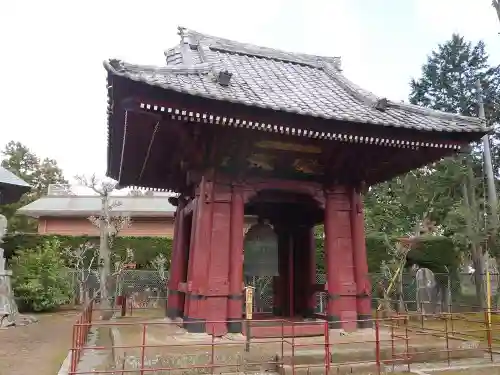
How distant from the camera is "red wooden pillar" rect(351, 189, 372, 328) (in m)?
10.0

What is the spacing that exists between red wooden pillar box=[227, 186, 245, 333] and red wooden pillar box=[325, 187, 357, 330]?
2.01 metres

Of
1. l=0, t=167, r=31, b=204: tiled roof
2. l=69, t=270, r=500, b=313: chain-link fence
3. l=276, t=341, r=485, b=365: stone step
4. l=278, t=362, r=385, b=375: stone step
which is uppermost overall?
l=0, t=167, r=31, b=204: tiled roof

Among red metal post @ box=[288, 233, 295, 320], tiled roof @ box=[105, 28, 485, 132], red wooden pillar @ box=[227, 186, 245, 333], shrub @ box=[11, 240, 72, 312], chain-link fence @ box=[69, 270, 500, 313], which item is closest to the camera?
tiled roof @ box=[105, 28, 485, 132]

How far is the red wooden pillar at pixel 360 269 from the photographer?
10.0 m

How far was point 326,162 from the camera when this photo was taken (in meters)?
10.4

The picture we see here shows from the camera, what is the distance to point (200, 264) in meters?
8.95

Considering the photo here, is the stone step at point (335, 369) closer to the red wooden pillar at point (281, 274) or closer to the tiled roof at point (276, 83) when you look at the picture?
the tiled roof at point (276, 83)

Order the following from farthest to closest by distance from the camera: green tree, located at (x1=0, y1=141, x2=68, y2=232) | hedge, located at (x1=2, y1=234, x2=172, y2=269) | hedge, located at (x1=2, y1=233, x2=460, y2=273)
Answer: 1. green tree, located at (x1=0, y1=141, x2=68, y2=232)
2. hedge, located at (x1=2, y1=234, x2=172, y2=269)
3. hedge, located at (x1=2, y1=233, x2=460, y2=273)

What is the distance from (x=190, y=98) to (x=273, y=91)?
2623 mm

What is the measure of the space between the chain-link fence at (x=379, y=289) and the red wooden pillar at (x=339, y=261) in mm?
8822

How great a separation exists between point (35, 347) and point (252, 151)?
283 inches

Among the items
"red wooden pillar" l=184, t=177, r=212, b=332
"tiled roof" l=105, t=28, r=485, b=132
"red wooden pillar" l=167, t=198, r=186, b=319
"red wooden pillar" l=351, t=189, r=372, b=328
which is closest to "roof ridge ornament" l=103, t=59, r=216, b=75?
"tiled roof" l=105, t=28, r=485, b=132

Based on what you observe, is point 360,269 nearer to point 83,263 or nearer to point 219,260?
point 219,260

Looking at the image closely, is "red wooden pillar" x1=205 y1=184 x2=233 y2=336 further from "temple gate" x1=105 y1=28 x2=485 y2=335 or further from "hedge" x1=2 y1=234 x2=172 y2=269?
"hedge" x1=2 y1=234 x2=172 y2=269
